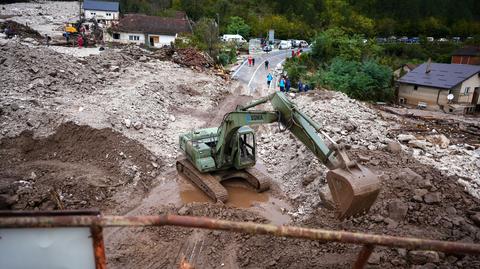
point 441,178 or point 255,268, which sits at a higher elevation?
point 441,178

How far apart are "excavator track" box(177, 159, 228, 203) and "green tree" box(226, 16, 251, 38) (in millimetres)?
50820

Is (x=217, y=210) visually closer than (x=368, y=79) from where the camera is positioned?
Yes

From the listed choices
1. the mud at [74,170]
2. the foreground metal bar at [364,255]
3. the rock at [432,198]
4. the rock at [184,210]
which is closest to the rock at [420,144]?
the rock at [432,198]

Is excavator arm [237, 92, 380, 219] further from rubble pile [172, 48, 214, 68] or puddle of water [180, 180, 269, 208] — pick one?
rubble pile [172, 48, 214, 68]

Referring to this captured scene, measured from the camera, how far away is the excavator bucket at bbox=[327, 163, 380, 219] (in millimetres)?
6930

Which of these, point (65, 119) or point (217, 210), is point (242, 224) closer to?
point (217, 210)

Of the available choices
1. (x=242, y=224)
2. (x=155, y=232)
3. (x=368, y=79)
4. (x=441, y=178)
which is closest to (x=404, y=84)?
(x=368, y=79)

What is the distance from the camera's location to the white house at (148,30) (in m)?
45.6

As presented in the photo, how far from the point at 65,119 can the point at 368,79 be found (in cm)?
2127

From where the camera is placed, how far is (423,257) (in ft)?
21.4

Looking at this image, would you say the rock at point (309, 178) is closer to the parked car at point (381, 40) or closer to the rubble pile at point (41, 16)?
the rubble pile at point (41, 16)

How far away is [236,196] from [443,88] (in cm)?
2718

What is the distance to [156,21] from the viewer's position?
1868 inches

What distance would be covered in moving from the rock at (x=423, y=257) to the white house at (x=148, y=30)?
1672 inches
